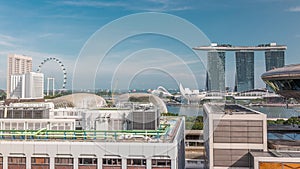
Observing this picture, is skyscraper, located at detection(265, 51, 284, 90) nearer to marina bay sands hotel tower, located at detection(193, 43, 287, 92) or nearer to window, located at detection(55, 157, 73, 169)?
marina bay sands hotel tower, located at detection(193, 43, 287, 92)

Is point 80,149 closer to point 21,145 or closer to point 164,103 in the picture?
point 21,145

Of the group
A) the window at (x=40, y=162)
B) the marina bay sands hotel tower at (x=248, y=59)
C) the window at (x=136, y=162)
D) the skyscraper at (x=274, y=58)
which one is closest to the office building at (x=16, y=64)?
the marina bay sands hotel tower at (x=248, y=59)

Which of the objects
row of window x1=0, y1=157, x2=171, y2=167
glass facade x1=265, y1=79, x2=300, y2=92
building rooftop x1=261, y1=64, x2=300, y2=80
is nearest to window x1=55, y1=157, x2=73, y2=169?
row of window x1=0, y1=157, x2=171, y2=167

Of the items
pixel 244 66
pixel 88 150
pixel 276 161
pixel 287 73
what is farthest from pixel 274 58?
pixel 88 150

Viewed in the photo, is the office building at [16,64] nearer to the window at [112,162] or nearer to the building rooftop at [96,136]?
the building rooftop at [96,136]

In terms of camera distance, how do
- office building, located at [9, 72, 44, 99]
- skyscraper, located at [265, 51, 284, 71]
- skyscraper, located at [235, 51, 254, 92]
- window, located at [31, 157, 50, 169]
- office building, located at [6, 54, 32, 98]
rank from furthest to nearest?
skyscraper, located at [235, 51, 254, 92]
skyscraper, located at [265, 51, 284, 71]
office building, located at [6, 54, 32, 98]
office building, located at [9, 72, 44, 99]
window, located at [31, 157, 50, 169]

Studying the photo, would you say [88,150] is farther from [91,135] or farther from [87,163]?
[91,135]
